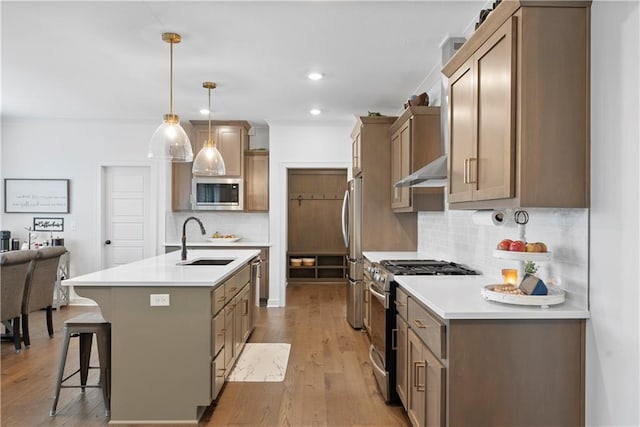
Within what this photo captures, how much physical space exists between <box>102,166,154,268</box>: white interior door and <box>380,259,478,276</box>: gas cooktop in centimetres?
411

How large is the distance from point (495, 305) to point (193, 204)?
17.3 ft

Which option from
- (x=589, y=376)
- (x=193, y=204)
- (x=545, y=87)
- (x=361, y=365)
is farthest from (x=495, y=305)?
(x=193, y=204)

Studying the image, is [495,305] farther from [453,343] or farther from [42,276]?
[42,276]

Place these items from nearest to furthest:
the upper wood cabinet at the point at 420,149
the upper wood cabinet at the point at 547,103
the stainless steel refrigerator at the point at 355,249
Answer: the upper wood cabinet at the point at 547,103 → the upper wood cabinet at the point at 420,149 → the stainless steel refrigerator at the point at 355,249

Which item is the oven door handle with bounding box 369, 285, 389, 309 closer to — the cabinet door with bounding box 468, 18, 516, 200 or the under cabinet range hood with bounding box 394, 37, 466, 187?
the under cabinet range hood with bounding box 394, 37, 466, 187

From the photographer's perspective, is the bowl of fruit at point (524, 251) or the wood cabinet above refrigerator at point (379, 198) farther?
the wood cabinet above refrigerator at point (379, 198)

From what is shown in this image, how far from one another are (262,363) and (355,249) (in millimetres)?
1731

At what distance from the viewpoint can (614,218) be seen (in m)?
1.70

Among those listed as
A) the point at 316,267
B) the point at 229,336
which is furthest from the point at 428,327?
the point at 316,267

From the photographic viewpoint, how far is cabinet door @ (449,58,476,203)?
7.59 ft

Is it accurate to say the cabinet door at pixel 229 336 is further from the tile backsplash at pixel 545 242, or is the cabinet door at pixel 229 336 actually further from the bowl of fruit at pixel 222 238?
the bowl of fruit at pixel 222 238

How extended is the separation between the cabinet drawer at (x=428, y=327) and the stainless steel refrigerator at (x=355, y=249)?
2.41 meters

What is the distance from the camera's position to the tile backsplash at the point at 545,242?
1921 millimetres

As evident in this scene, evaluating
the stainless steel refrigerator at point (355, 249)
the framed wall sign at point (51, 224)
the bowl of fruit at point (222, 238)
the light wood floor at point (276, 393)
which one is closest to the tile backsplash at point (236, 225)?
the bowl of fruit at point (222, 238)
